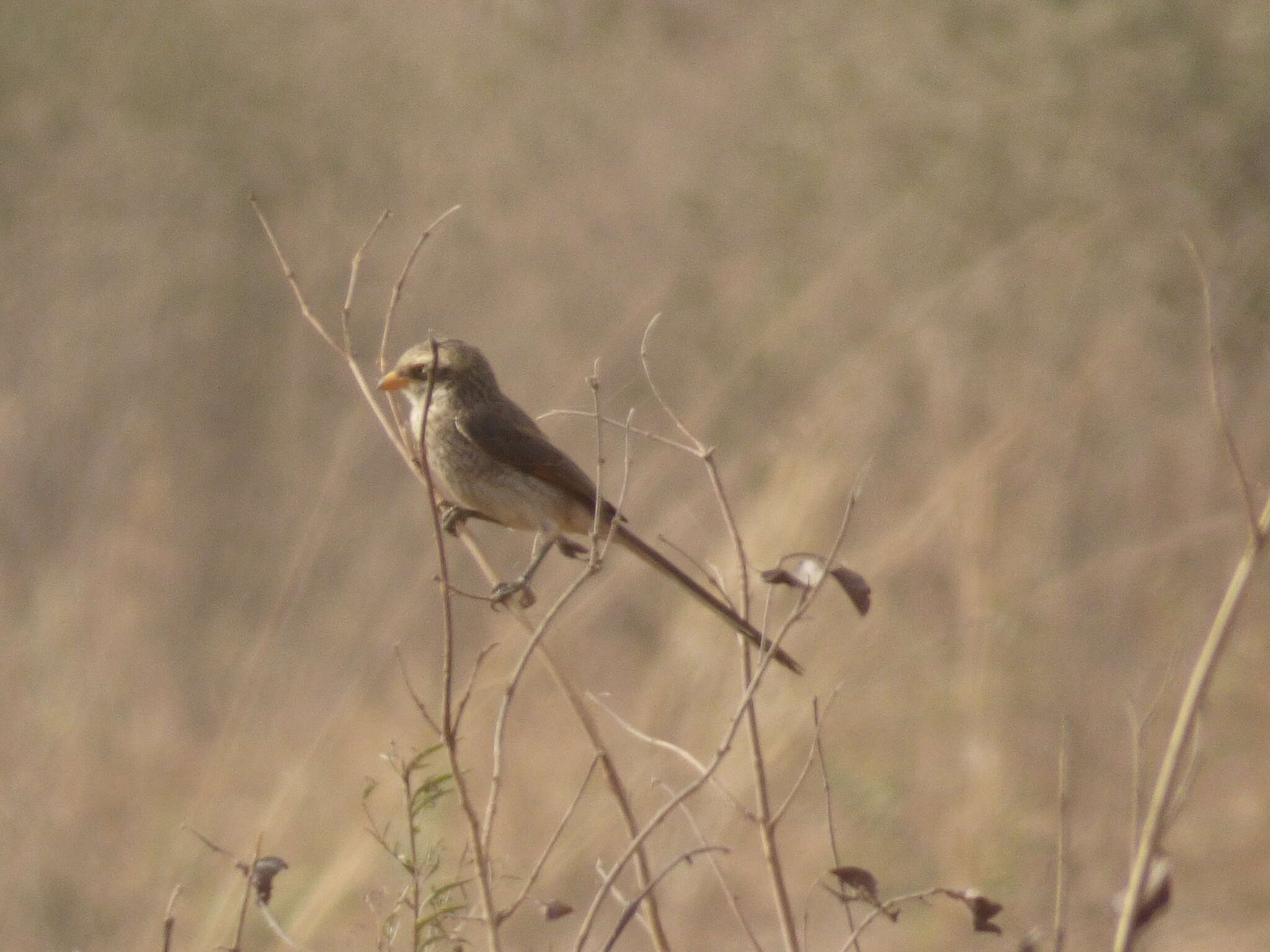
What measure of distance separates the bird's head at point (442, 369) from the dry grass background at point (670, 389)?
1.16 feet

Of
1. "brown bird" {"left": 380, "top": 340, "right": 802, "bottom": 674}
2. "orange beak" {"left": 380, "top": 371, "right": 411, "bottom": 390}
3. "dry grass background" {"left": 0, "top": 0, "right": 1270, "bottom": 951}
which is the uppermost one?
"dry grass background" {"left": 0, "top": 0, "right": 1270, "bottom": 951}

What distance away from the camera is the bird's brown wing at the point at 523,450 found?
503 centimetres

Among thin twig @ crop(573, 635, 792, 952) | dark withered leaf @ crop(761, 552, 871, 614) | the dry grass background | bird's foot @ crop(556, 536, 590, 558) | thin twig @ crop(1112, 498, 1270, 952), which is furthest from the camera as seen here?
the dry grass background

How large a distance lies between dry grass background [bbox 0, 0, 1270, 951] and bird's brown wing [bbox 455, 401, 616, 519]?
42 centimetres

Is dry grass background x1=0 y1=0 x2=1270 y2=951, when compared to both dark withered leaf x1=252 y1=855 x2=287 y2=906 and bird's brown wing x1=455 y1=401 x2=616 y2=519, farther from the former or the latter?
dark withered leaf x1=252 y1=855 x2=287 y2=906

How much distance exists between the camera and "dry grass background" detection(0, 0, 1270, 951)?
6.68m

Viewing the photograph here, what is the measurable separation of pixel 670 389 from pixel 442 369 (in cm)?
513

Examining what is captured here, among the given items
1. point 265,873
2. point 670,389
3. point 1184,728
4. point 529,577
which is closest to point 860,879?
point 1184,728

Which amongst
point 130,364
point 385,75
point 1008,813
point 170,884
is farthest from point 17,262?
point 1008,813

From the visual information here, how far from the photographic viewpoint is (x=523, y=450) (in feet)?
16.5

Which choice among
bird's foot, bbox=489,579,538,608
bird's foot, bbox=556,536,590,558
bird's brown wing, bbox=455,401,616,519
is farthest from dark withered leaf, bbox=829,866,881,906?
bird's brown wing, bbox=455,401,616,519

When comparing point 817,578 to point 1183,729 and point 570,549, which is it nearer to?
point 1183,729

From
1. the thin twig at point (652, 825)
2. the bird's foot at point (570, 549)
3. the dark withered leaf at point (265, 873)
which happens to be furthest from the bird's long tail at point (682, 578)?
the dark withered leaf at point (265, 873)

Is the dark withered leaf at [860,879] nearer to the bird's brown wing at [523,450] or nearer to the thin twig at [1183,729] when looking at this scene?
the thin twig at [1183,729]
